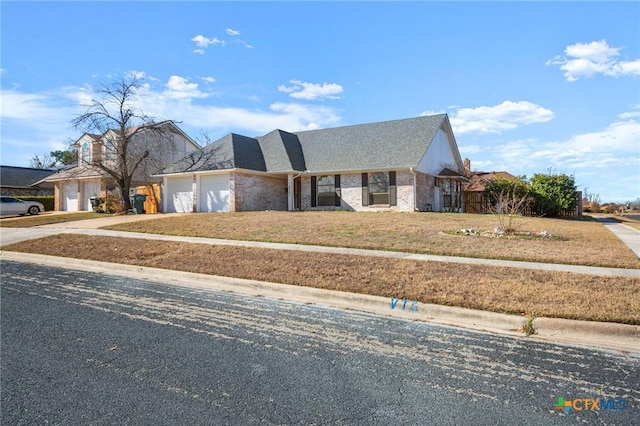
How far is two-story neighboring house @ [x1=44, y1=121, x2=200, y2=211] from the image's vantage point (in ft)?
90.6

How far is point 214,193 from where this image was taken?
23516mm

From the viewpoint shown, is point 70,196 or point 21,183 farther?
point 21,183

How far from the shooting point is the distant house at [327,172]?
22.7 m

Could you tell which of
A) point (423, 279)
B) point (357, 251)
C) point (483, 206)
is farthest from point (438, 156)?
point (423, 279)

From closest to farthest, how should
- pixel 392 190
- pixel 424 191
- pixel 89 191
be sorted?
pixel 392 190 < pixel 424 191 < pixel 89 191

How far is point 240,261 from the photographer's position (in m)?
9.35

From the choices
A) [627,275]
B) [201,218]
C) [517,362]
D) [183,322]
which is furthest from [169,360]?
[201,218]

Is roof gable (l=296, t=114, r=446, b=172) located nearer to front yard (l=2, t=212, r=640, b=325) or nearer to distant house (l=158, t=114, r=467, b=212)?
distant house (l=158, t=114, r=467, b=212)

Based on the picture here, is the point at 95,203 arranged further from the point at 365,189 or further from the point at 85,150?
the point at 365,189

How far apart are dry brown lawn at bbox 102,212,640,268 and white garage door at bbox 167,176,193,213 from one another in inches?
232

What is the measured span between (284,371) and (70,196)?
34571 mm

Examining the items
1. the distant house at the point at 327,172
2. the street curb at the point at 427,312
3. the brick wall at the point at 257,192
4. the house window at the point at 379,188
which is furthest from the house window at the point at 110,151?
the street curb at the point at 427,312

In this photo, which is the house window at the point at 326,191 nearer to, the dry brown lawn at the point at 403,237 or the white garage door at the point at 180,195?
the dry brown lawn at the point at 403,237

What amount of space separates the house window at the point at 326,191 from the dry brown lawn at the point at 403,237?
20.4ft
